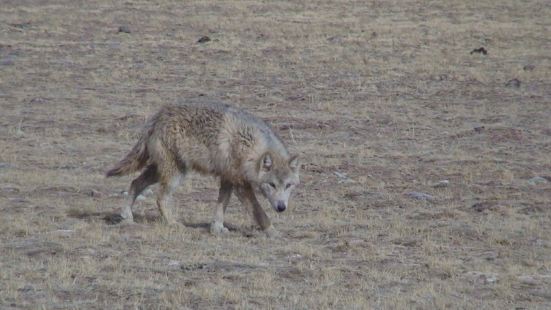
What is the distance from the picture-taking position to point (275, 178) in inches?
439

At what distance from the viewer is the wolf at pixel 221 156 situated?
11219mm

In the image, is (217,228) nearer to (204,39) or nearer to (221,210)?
(221,210)

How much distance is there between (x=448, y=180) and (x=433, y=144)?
3031 millimetres

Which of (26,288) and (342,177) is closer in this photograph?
(26,288)

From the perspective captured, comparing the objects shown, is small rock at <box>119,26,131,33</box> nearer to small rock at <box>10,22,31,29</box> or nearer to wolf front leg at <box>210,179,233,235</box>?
small rock at <box>10,22,31,29</box>

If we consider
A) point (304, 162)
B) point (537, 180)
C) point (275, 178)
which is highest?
point (275, 178)

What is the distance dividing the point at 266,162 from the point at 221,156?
498 millimetres

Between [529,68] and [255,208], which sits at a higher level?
[255,208]

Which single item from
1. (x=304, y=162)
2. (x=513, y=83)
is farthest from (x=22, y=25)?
(x=304, y=162)

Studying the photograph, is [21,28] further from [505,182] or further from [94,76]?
[505,182]

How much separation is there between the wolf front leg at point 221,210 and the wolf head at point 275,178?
0.43 m

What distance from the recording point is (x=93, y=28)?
112 feet

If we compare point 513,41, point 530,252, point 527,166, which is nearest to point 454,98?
point 527,166

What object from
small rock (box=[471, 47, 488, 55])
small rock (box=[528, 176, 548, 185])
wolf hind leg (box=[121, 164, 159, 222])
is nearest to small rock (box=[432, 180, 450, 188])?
small rock (box=[528, 176, 548, 185])
